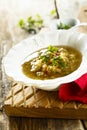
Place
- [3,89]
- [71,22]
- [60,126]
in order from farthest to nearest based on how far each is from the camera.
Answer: [71,22]
[3,89]
[60,126]

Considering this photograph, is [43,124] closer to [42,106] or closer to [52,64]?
[42,106]

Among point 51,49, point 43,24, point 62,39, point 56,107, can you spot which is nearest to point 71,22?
point 43,24

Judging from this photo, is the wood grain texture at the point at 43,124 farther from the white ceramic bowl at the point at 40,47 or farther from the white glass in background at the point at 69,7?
the white glass in background at the point at 69,7

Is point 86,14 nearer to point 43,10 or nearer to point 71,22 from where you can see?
point 71,22

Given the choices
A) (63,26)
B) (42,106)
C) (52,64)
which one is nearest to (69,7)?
(63,26)

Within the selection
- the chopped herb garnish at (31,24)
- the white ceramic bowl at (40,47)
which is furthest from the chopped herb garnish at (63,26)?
the white ceramic bowl at (40,47)

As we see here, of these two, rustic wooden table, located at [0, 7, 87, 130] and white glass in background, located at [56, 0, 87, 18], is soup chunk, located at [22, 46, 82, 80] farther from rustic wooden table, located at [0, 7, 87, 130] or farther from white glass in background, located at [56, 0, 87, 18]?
white glass in background, located at [56, 0, 87, 18]

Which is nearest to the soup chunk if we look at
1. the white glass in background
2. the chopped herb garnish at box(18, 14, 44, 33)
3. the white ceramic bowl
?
the white ceramic bowl
